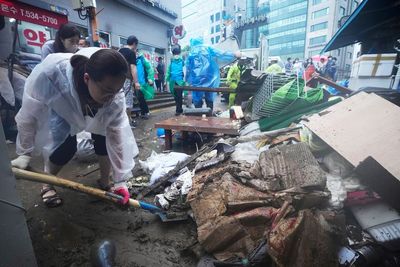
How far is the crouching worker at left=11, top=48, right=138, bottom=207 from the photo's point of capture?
1681mm

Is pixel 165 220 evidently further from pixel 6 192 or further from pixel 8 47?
pixel 8 47

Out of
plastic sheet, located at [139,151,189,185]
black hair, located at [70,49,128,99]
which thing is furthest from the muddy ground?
black hair, located at [70,49,128,99]

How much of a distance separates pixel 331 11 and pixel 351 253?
51.1 meters

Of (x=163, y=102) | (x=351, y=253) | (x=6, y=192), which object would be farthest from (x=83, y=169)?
(x=163, y=102)

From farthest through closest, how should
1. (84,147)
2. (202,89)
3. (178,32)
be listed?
1. (178,32)
2. (202,89)
3. (84,147)

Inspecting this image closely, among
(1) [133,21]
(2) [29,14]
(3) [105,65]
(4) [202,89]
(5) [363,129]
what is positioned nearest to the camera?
(3) [105,65]

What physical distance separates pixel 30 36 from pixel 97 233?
6102 mm

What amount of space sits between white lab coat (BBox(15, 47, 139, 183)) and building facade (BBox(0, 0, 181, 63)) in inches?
176

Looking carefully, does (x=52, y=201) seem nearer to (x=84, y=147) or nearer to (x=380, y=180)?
(x=84, y=147)

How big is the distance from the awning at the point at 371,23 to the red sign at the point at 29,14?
639cm

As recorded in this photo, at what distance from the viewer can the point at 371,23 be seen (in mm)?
5707

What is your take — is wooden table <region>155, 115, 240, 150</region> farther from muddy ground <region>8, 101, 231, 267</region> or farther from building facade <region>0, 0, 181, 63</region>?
building facade <region>0, 0, 181, 63</region>

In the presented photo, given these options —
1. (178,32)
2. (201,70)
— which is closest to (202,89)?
(201,70)

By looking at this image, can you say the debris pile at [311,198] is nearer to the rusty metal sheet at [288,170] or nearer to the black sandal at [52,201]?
the rusty metal sheet at [288,170]
